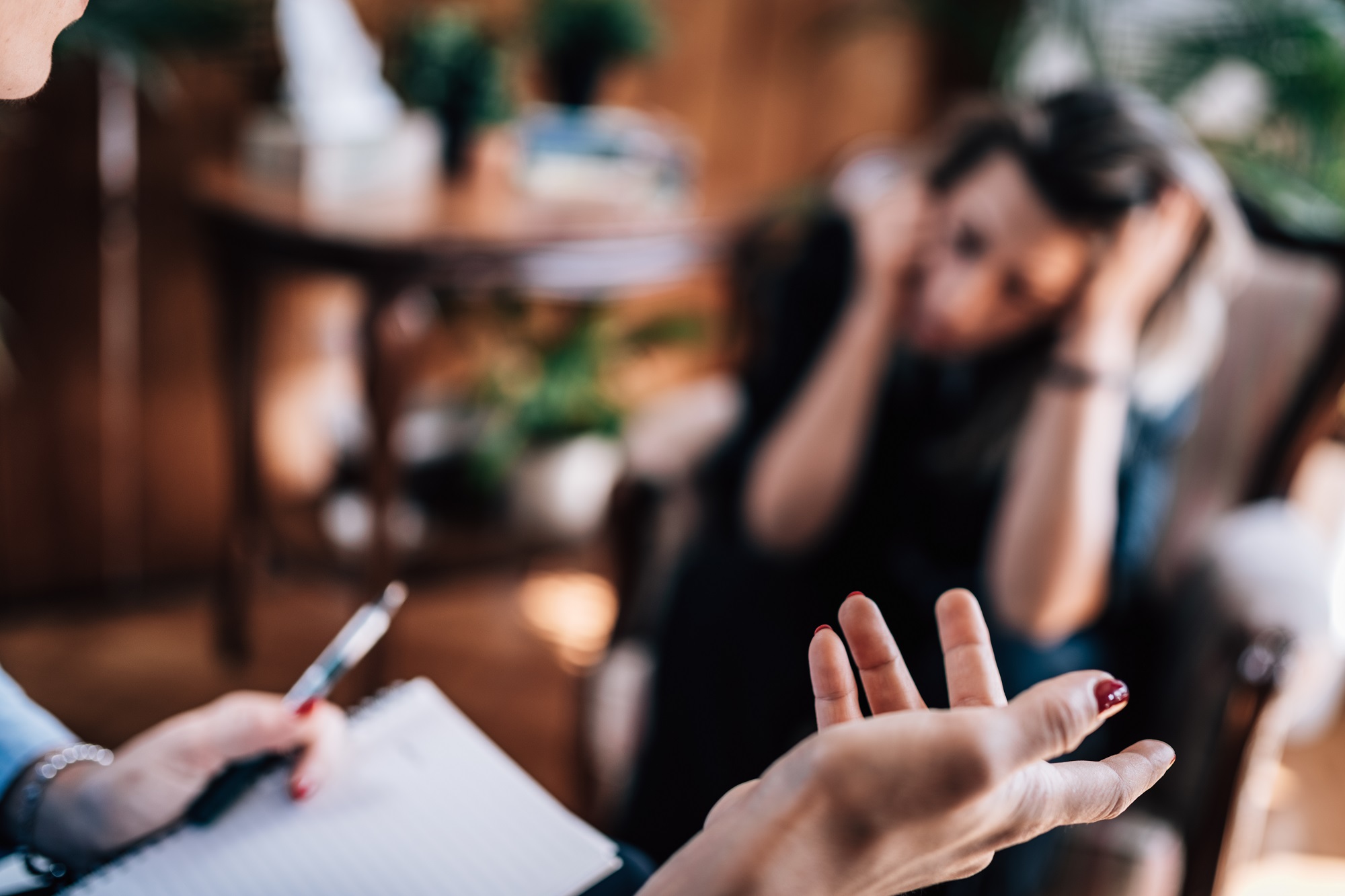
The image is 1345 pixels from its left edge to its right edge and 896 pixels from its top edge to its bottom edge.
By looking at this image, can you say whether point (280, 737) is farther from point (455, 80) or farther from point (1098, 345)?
point (455, 80)

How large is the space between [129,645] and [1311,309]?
74.5 inches

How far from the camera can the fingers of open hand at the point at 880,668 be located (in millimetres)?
462

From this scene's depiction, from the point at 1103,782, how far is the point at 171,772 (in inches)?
19.5

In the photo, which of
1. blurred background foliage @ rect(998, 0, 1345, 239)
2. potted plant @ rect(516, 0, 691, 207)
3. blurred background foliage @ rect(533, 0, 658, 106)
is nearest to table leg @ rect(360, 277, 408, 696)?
potted plant @ rect(516, 0, 691, 207)

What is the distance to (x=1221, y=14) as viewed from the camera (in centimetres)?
176

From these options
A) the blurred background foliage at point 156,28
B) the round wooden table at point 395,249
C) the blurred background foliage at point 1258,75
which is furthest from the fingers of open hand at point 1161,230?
the blurred background foliage at point 156,28

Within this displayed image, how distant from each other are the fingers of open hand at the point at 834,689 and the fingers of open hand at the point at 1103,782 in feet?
0.30

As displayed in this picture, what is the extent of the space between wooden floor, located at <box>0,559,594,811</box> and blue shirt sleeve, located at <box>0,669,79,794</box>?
2.95ft

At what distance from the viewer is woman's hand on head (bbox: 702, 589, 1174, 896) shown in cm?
37

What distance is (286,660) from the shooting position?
6.14ft

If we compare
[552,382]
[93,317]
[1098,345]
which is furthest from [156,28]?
[1098,345]

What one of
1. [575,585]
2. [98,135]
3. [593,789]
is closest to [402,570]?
[575,585]

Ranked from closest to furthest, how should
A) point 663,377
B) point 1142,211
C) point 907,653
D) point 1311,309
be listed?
point 907,653, point 1142,211, point 1311,309, point 663,377

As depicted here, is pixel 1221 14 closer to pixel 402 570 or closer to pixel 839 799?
pixel 402 570
